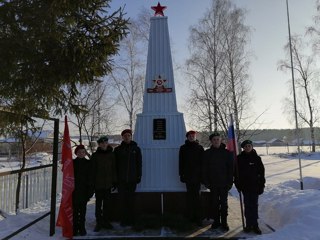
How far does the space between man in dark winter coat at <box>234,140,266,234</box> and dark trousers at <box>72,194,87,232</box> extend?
265 cm

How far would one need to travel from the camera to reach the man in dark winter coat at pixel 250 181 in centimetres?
575

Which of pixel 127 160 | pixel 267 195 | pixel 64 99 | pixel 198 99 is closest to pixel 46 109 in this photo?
pixel 64 99

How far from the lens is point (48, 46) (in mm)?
6246

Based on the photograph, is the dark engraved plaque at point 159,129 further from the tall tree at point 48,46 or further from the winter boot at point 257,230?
the winter boot at point 257,230

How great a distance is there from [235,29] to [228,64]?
2.31 m

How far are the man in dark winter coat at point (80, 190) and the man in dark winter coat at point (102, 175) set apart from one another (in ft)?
0.44

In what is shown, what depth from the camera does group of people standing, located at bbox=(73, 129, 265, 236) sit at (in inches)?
228

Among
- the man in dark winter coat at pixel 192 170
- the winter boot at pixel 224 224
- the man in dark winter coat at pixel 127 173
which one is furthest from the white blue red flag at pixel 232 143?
the man in dark winter coat at pixel 127 173

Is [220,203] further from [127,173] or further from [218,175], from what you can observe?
[127,173]

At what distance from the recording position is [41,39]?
19.8 feet

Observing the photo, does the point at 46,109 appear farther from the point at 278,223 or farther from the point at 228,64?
the point at 228,64

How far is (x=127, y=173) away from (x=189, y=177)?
1.11m

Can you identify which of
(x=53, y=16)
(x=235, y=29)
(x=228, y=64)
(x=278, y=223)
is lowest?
(x=278, y=223)

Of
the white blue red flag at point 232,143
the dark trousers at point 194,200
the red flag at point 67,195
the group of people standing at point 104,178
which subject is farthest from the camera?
the dark trousers at point 194,200
